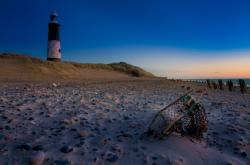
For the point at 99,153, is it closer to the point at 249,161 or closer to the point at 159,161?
the point at 159,161

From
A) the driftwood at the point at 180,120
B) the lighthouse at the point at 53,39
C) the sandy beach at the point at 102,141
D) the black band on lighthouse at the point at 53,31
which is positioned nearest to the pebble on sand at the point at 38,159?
the sandy beach at the point at 102,141

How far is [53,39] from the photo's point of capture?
37.2 metres

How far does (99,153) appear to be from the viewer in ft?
15.5

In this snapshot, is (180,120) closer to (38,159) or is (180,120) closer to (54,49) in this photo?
(38,159)

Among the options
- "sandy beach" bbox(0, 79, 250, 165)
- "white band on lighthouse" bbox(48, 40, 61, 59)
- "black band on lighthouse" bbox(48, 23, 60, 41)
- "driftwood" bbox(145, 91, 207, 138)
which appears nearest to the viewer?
"sandy beach" bbox(0, 79, 250, 165)

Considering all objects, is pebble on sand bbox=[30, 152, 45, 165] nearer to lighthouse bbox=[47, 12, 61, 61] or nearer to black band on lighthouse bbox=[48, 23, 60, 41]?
lighthouse bbox=[47, 12, 61, 61]

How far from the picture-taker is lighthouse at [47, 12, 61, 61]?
37.1m

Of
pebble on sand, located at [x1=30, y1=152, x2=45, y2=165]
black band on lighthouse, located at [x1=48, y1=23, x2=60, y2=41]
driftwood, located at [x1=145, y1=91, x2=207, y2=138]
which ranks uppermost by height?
black band on lighthouse, located at [x1=48, y1=23, x2=60, y2=41]

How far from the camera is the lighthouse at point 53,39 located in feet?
122

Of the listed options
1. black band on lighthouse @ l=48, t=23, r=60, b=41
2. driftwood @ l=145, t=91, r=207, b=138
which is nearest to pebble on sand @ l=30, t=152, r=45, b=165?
driftwood @ l=145, t=91, r=207, b=138

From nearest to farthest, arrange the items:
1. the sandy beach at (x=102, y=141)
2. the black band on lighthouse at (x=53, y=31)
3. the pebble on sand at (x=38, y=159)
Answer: the pebble on sand at (x=38, y=159) → the sandy beach at (x=102, y=141) → the black band on lighthouse at (x=53, y=31)

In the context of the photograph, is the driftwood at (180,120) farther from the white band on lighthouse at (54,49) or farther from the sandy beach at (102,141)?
the white band on lighthouse at (54,49)

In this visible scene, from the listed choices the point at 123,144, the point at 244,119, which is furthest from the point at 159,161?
the point at 244,119

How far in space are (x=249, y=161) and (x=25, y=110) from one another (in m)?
5.33
